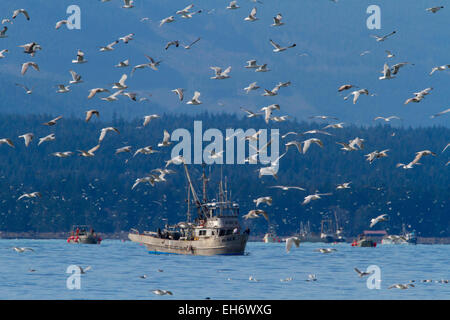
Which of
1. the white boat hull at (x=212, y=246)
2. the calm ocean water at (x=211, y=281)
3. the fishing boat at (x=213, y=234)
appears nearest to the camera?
the calm ocean water at (x=211, y=281)

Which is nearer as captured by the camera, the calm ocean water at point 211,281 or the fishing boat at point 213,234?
the calm ocean water at point 211,281

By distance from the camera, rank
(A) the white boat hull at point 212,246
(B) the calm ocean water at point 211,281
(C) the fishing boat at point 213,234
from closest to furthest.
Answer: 1. (B) the calm ocean water at point 211,281
2. (C) the fishing boat at point 213,234
3. (A) the white boat hull at point 212,246

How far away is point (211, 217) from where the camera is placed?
13188cm

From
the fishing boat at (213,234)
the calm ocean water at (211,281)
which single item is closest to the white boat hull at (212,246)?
the fishing boat at (213,234)

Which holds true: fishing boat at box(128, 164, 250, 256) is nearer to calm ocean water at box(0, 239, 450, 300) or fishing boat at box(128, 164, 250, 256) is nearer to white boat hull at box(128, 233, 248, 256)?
white boat hull at box(128, 233, 248, 256)

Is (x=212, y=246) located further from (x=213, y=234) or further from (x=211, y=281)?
(x=211, y=281)

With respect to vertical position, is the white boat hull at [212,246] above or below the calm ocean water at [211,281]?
above

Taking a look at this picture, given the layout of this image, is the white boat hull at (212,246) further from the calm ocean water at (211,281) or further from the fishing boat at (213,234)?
the calm ocean water at (211,281)

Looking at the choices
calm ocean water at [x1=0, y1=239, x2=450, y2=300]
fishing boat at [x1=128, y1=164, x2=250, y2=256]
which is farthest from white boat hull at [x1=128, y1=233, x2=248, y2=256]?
calm ocean water at [x1=0, y1=239, x2=450, y2=300]

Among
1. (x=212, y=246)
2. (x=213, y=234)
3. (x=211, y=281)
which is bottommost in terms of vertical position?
(x=211, y=281)

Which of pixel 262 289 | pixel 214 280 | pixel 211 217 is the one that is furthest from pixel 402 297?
pixel 211 217

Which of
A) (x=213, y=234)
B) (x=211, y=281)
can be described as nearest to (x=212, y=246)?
(x=213, y=234)

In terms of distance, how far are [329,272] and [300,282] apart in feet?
55.2
